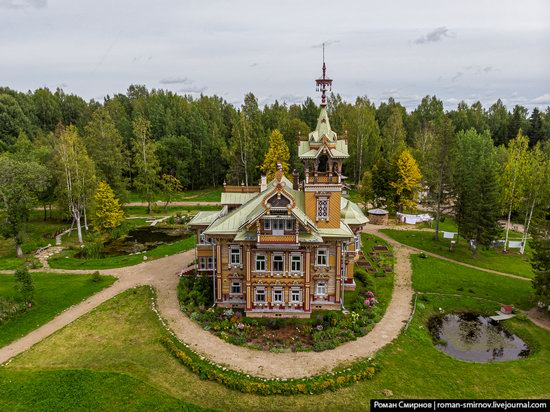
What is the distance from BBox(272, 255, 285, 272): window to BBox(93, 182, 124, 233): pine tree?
31.3 meters

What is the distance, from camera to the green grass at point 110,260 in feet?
148

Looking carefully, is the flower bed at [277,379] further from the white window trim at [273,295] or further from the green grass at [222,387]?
the white window trim at [273,295]

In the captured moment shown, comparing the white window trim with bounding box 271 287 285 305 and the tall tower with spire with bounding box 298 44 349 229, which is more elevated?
the tall tower with spire with bounding box 298 44 349 229

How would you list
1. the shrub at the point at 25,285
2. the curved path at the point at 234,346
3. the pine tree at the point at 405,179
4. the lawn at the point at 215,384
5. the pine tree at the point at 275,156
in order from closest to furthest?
Answer: 1. the lawn at the point at 215,384
2. the curved path at the point at 234,346
3. the shrub at the point at 25,285
4. the pine tree at the point at 405,179
5. the pine tree at the point at 275,156

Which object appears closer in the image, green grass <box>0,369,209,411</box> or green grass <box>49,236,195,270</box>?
Result: green grass <box>0,369,209,411</box>

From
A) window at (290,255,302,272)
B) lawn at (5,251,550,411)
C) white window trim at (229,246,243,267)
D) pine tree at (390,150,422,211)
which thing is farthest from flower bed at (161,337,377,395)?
pine tree at (390,150,422,211)

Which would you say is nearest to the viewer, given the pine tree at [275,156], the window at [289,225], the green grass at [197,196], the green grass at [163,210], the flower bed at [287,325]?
the flower bed at [287,325]

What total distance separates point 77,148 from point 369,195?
4365cm

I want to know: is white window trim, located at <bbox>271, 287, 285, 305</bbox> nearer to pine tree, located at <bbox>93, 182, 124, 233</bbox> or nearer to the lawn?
the lawn

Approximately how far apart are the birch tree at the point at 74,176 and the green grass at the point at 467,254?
41411 mm

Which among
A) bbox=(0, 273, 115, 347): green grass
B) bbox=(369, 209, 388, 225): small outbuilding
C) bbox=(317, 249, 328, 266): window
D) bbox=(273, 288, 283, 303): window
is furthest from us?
bbox=(369, 209, 388, 225): small outbuilding

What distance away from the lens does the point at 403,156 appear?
6366cm

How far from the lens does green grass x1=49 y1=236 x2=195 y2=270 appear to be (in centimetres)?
4503

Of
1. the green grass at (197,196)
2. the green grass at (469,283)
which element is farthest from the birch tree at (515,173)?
the green grass at (197,196)
